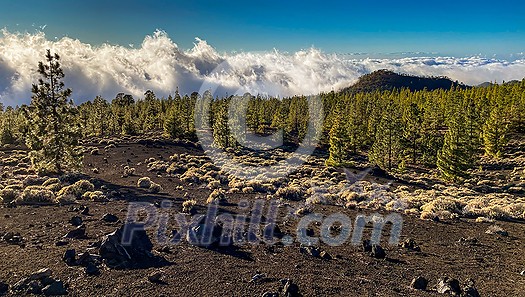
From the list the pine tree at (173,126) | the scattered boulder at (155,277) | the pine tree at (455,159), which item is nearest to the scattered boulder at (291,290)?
the scattered boulder at (155,277)

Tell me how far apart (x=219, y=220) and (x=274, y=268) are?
24.3 feet

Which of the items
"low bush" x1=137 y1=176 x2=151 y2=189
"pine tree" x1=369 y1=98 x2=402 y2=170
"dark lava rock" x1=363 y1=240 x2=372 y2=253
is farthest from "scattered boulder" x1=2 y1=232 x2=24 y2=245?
"pine tree" x1=369 y1=98 x2=402 y2=170

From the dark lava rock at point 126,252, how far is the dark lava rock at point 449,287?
9900mm

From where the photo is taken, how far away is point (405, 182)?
43062 mm

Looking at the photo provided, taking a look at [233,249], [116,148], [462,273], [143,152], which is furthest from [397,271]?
[116,148]

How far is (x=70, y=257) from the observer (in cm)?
1301

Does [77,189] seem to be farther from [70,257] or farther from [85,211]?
[70,257]

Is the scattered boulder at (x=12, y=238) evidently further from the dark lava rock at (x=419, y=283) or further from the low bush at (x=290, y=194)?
the low bush at (x=290, y=194)

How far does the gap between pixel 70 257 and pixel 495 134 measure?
67663 mm

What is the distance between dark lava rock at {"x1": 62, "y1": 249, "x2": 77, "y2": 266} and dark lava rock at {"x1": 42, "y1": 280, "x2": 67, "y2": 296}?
6.07 feet

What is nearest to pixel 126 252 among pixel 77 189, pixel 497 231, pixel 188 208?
pixel 188 208

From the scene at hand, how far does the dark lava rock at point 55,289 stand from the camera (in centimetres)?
1060

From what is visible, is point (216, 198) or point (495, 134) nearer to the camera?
point (216, 198)

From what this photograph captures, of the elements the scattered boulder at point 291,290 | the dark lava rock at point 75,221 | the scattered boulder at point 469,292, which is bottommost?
the dark lava rock at point 75,221
